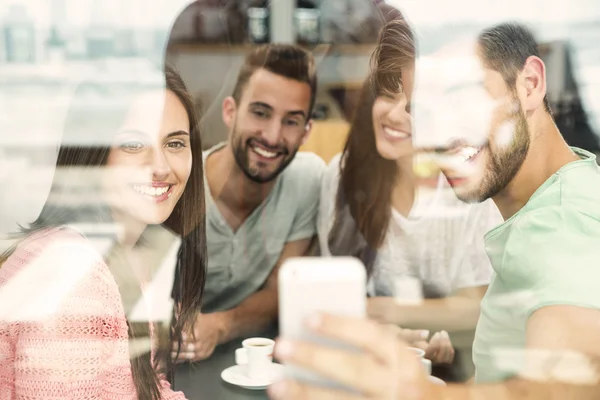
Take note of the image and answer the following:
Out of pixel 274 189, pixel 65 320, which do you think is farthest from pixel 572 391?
pixel 65 320

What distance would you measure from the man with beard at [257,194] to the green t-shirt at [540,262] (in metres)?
0.35

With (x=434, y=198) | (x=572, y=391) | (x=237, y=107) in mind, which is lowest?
(x=572, y=391)

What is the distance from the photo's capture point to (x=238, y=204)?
1.24 metres

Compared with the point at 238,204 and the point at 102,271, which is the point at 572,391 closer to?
the point at 238,204

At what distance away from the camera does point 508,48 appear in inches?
42.8

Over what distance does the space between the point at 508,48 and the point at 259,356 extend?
686 mm

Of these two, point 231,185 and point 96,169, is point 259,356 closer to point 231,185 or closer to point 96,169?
point 231,185

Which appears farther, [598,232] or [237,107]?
[237,107]

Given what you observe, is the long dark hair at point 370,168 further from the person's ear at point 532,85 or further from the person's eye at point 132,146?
the person's eye at point 132,146

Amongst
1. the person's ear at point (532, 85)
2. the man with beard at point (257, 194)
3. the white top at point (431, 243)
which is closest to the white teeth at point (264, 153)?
the man with beard at point (257, 194)

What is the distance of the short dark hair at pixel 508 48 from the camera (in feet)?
3.52

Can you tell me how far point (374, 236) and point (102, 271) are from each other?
49 centimetres

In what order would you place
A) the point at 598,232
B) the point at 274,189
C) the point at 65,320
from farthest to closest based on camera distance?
1. the point at 274,189
2. the point at 65,320
3. the point at 598,232

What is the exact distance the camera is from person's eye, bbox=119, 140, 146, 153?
3.70 feet
